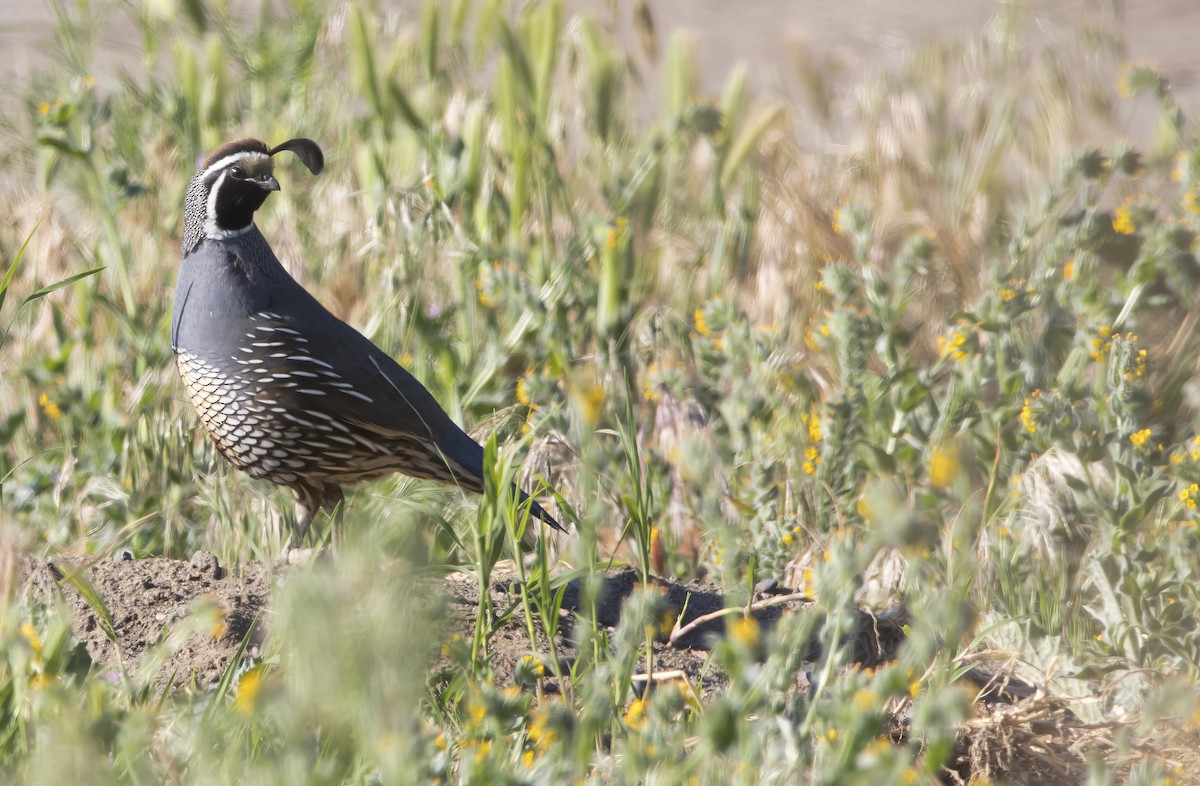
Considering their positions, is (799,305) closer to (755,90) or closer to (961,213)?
(961,213)

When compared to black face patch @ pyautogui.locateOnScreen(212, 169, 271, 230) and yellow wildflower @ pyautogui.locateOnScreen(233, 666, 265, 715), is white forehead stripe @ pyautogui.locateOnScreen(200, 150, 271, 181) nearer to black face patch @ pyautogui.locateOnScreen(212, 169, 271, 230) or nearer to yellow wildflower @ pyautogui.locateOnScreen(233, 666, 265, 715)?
black face patch @ pyautogui.locateOnScreen(212, 169, 271, 230)

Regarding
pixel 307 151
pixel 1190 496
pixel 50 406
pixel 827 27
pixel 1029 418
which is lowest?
pixel 1190 496

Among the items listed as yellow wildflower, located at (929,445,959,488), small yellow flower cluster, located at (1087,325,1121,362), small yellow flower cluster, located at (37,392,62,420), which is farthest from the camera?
small yellow flower cluster, located at (37,392,62,420)

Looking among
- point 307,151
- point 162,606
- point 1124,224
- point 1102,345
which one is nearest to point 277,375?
point 307,151

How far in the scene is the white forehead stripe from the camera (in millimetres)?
3268

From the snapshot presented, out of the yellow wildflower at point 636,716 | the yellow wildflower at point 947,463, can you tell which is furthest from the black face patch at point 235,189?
the yellow wildflower at point 947,463

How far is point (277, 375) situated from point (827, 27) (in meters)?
4.75

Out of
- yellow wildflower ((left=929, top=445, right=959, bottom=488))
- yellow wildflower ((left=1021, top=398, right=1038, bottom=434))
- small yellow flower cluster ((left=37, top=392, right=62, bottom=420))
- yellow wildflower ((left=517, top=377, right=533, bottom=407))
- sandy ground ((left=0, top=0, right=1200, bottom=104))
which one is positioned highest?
sandy ground ((left=0, top=0, right=1200, bottom=104))

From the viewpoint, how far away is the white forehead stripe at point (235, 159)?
3.27m

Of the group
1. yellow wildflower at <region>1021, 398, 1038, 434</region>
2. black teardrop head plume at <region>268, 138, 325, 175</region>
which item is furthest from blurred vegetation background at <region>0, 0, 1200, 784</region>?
black teardrop head plume at <region>268, 138, 325, 175</region>

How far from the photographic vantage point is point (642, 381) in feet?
12.7

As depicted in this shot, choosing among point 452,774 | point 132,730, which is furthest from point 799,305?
point 132,730

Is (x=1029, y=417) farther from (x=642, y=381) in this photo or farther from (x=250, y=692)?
(x=250, y=692)

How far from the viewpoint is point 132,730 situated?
1.60 metres
